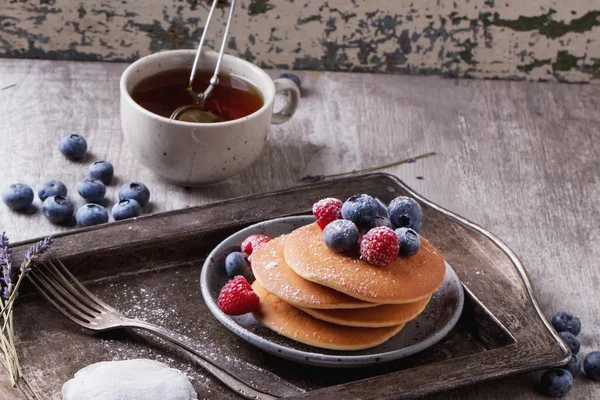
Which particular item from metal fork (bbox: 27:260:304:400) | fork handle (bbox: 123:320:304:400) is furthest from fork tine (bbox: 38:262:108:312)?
fork handle (bbox: 123:320:304:400)

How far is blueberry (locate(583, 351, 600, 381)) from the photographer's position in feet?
4.28

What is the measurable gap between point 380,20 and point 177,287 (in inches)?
46.9

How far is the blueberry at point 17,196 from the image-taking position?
1.58 m

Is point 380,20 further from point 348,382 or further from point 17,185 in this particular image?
point 348,382

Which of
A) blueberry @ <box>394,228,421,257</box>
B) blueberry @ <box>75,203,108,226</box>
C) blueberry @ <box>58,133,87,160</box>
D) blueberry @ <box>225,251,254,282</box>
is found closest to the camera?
blueberry @ <box>394,228,421,257</box>

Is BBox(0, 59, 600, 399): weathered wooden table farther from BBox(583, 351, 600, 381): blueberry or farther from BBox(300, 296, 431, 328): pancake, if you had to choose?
BBox(300, 296, 431, 328): pancake

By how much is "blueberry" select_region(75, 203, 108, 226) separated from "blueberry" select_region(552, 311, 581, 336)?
857mm

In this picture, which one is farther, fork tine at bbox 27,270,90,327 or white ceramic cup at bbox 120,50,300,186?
white ceramic cup at bbox 120,50,300,186

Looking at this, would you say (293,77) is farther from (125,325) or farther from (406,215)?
(125,325)

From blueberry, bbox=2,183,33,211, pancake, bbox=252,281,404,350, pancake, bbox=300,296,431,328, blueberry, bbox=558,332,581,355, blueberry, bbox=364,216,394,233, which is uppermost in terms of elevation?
blueberry, bbox=364,216,394,233

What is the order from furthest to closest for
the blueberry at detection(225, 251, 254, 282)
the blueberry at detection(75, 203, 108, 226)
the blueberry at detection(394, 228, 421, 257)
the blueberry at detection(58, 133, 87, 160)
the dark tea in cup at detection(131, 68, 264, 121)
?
the blueberry at detection(58, 133, 87, 160) → the dark tea in cup at detection(131, 68, 264, 121) → the blueberry at detection(75, 203, 108, 226) → the blueberry at detection(225, 251, 254, 282) → the blueberry at detection(394, 228, 421, 257)

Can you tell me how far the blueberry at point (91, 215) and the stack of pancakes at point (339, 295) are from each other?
44 centimetres

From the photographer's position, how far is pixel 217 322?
1.26m

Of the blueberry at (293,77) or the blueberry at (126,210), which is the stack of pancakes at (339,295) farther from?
the blueberry at (293,77)
